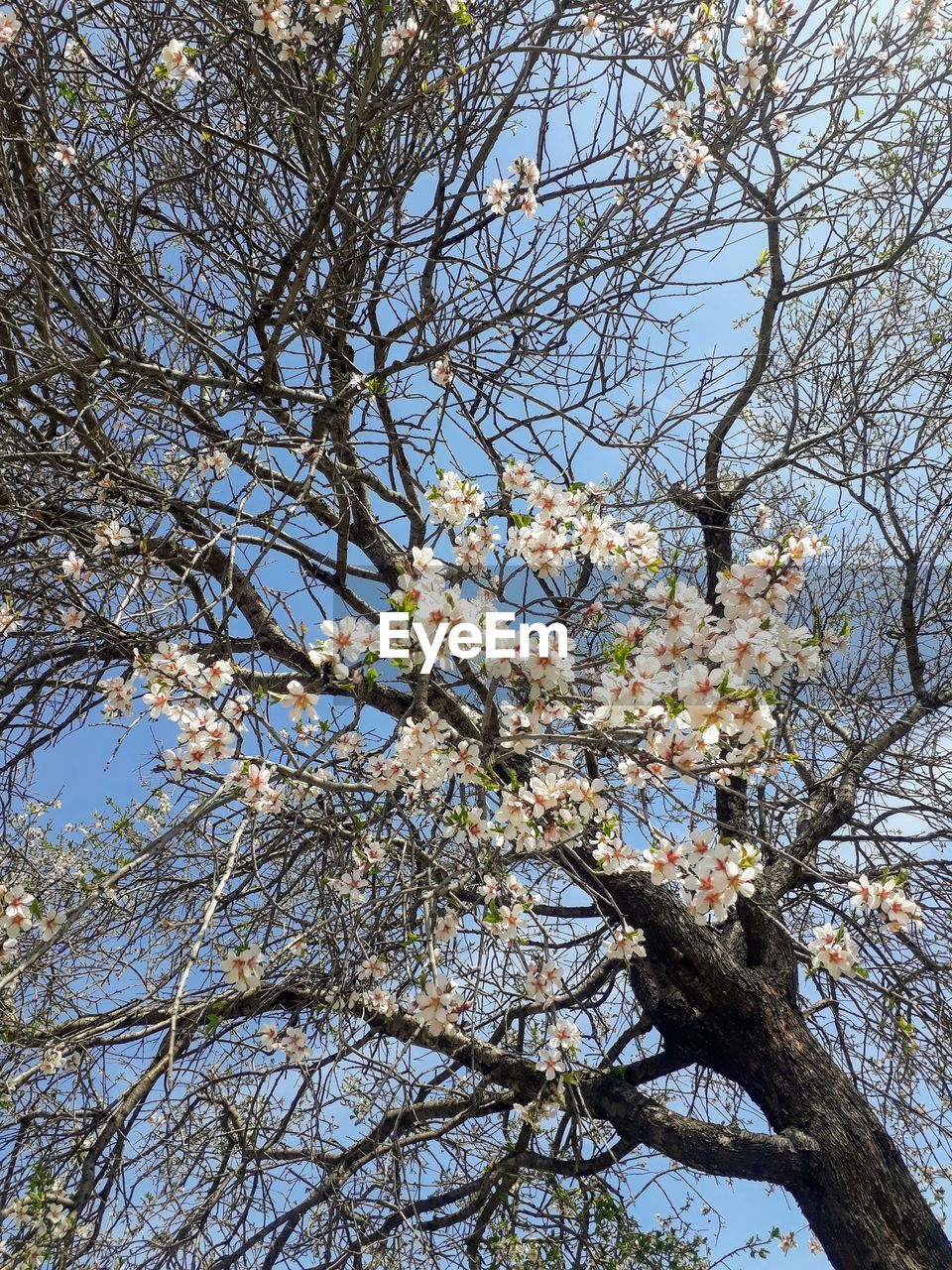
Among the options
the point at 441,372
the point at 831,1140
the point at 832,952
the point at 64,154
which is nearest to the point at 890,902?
the point at 832,952

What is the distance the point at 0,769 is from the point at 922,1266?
13.6 feet

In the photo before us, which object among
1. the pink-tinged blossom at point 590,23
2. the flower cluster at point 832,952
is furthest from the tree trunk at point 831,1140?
the pink-tinged blossom at point 590,23

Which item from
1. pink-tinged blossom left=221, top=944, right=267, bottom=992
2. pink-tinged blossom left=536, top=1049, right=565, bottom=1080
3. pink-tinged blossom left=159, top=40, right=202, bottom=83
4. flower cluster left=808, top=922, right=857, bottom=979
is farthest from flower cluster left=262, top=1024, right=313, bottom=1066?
pink-tinged blossom left=159, top=40, right=202, bottom=83

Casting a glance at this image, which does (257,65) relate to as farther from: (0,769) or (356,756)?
(0,769)

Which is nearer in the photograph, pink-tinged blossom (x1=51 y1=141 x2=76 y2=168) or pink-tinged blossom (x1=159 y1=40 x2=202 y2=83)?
pink-tinged blossom (x1=159 y1=40 x2=202 y2=83)

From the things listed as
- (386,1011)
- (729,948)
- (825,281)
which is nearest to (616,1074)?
(729,948)

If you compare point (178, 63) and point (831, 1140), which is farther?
point (831, 1140)

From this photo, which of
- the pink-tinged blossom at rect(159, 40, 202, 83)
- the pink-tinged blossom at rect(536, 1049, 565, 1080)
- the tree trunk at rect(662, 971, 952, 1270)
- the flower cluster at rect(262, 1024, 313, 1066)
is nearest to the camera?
the pink-tinged blossom at rect(159, 40, 202, 83)

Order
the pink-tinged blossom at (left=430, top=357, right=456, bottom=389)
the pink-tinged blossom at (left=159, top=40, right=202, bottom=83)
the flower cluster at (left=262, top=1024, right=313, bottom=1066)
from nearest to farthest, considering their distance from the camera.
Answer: the pink-tinged blossom at (left=159, top=40, right=202, bottom=83)
the flower cluster at (left=262, top=1024, right=313, bottom=1066)
the pink-tinged blossom at (left=430, top=357, right=456, bottom=389)

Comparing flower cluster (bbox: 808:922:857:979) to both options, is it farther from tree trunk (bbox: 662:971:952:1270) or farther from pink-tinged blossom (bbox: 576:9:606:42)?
pink-tinged blossom (bbox: 576:9:606:42)

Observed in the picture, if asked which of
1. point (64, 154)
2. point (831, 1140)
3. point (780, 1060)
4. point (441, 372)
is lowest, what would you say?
point (831, 1140)

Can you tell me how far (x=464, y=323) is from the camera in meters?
3.50

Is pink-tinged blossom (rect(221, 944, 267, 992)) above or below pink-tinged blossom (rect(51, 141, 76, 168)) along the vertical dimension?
below

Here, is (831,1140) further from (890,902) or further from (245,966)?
(245,966)
